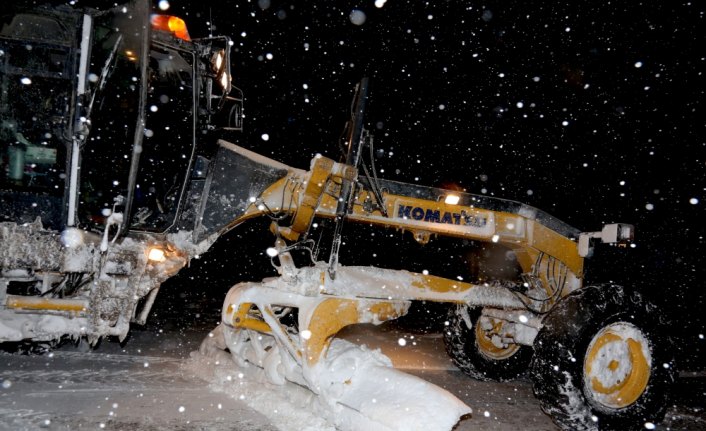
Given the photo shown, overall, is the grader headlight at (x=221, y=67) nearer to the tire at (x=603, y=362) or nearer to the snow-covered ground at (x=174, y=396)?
the snow-covered ground at (x=174, y=396)

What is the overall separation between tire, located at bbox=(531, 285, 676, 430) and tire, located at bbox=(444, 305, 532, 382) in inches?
58.0

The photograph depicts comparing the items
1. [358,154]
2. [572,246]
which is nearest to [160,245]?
[358,154]

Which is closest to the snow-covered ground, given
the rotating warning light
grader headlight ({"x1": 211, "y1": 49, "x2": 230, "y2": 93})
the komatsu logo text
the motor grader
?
the motor grader

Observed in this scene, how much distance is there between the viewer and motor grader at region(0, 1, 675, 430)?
12.5ft

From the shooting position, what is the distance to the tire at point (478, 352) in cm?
578

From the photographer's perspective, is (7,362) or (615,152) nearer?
(7,362)

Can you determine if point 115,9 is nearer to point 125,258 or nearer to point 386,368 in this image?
point 125,258

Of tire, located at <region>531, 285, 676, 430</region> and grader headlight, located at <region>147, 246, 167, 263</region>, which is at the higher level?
grader headlight, located at <region>147, 246, 167, 263</region>

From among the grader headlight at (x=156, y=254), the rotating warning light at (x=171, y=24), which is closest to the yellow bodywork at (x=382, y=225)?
the grader headlight at (x=156, y=254)

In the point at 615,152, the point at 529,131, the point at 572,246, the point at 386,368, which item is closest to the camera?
the point at 386,368

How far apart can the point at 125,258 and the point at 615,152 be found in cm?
2169

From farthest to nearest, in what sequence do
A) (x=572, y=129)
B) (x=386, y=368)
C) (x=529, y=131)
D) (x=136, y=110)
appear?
(x=529, y=131) < (x=572, y=129) < (x=136, y=110) < (x=386, y=368)

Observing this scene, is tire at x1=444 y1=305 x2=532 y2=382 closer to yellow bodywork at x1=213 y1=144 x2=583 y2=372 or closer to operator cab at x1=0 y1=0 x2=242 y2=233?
yellow bodywork at x1=213 y1=144 x2=583 y2=372

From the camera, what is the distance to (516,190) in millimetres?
24609
